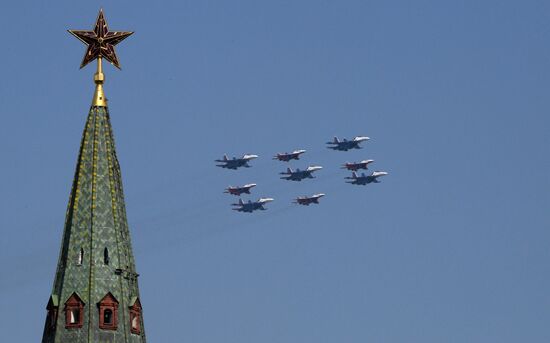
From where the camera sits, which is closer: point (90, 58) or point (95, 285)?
point (95, 285)

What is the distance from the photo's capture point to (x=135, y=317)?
381 ft

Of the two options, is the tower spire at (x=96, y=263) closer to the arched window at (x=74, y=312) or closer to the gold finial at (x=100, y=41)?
the arched window at (x=74, y=312)

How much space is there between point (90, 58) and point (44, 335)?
63.2ft

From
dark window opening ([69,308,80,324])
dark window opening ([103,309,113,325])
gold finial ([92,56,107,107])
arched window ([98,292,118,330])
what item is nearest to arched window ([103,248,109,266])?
arched window ([98,292,118,330])

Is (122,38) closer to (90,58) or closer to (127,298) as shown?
(90,58)

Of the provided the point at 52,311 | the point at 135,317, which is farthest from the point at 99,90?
the point at 135,317

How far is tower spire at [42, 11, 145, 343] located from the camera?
114938mm

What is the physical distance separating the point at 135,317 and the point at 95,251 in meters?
4.87

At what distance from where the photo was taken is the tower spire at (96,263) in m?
115

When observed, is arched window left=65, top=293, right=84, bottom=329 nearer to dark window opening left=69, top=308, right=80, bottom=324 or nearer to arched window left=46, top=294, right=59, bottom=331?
dark window opening left=69, top=308, right=80, bottom=324

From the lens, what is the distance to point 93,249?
4589 inches

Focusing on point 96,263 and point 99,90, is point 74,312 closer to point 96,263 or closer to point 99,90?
point 96,263

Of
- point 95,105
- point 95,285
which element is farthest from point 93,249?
point 95,105

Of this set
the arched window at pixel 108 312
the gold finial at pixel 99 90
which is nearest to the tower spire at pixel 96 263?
the arched window at pixel 108 312
